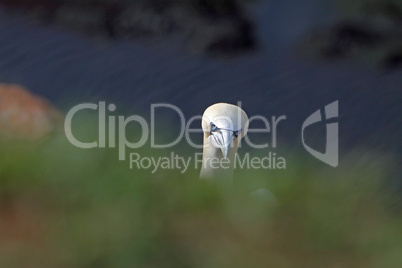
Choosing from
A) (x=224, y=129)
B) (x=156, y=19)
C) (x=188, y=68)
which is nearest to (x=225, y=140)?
(x=224, y=129)

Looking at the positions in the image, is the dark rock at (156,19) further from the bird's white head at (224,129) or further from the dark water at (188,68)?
the bird's white head at (224,129)

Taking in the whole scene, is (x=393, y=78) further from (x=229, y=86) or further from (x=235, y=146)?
(x=229, y=86)

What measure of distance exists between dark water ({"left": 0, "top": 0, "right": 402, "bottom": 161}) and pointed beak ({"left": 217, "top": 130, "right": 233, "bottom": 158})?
29 centimetres

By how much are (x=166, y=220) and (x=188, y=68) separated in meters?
2.68

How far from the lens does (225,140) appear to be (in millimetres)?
2098

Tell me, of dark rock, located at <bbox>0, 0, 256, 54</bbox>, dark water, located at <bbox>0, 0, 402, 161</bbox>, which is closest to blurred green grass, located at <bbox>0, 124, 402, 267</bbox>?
dark water, located at <bbox>0, 0, 402, 161</bbox>

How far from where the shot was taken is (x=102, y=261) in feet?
1.80

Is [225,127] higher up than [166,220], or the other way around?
[225,127]

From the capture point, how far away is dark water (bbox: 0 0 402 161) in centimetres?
240

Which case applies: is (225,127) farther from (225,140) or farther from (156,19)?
(156,19)

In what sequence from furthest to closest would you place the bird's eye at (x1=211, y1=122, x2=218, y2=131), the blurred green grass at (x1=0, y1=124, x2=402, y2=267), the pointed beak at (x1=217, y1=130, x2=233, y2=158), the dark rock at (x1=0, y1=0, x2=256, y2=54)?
the dark rock at (x1=0, y1=0, x2=256, y2=54), the bird's eye at (x1=211, y1=122, x2=218, y2=131), the pointed beak at (x1=217, y1=130, x2=233, y2=158), the blurred green grass at (x1=0, y1=124, x2=402, y2=267)

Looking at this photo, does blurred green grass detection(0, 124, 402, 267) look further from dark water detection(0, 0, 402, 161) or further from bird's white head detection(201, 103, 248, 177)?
dark water detection(0, 0, 402, 161)

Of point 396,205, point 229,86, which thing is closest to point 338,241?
point 396,205

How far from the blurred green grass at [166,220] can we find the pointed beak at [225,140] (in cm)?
150
